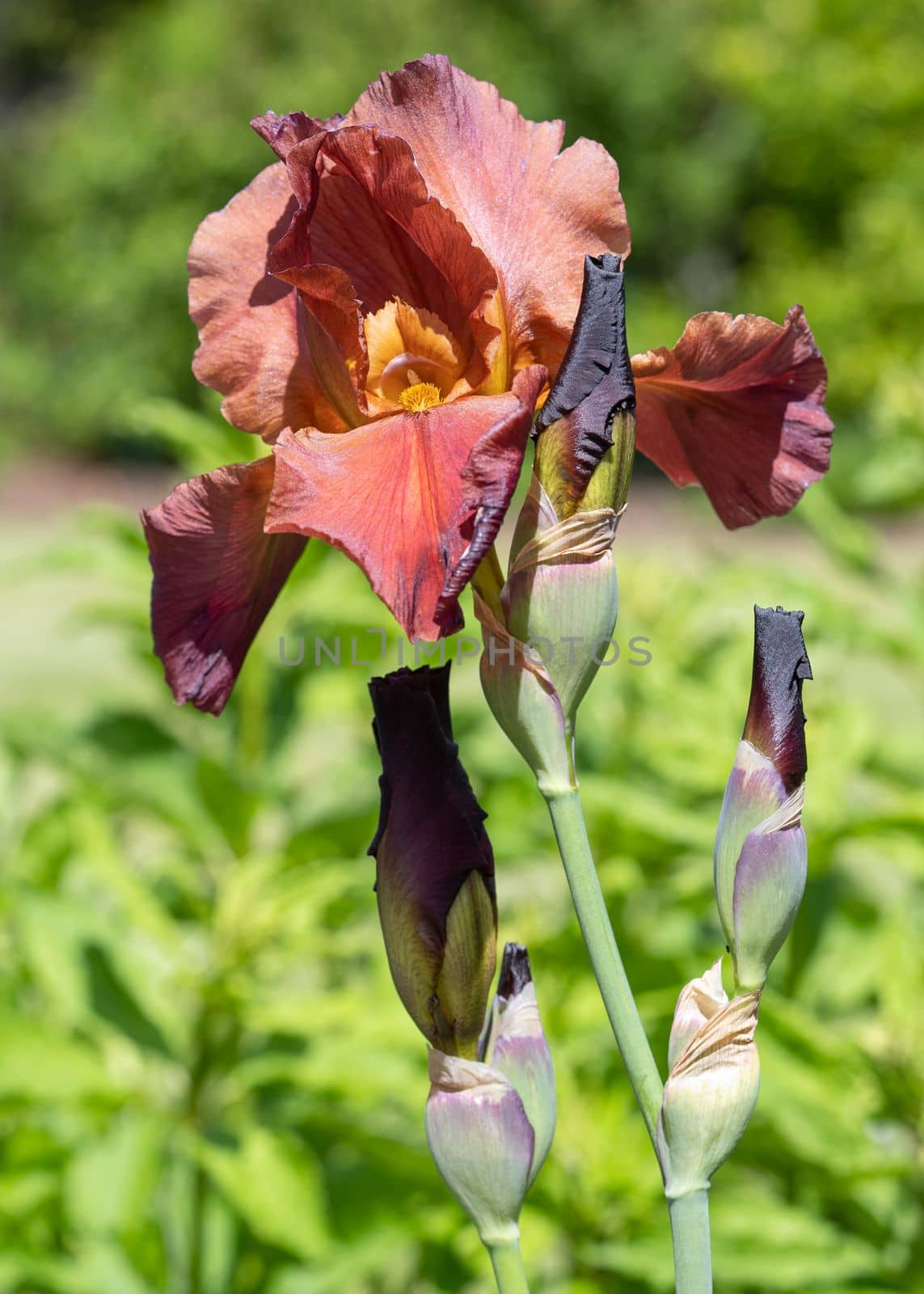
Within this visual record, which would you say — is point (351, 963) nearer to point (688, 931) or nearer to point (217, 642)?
point (688, 931)

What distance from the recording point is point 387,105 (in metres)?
0.81

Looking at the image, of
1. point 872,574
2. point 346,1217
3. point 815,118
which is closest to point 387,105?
point 346,1217

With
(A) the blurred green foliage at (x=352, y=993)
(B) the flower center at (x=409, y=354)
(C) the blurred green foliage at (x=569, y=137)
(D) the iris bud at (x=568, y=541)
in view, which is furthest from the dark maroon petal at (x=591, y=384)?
(C) the blurred green foliage at (x=569, y=137)

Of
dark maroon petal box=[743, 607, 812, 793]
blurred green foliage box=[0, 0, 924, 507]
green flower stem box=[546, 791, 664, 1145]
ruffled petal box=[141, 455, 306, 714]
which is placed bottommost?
green flower stem box=[546, 791, 664, 1145]

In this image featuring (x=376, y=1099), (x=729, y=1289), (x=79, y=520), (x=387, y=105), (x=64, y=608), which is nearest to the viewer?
(x=387, y=105)

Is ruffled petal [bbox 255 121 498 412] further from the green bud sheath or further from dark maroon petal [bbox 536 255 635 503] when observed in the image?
the green bud sheath

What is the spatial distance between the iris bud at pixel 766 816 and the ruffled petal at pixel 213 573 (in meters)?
0.31

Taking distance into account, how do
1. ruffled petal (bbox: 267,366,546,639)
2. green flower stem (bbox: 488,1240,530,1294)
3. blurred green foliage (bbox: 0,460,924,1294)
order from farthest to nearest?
blurred green foliage (bbox: 0,460,924,1294)
green flower stem (bbox: 488,1240,530,1294)
ruffled petal (bbox: 267,366,546,639)

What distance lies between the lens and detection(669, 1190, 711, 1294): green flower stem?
752 millimetres

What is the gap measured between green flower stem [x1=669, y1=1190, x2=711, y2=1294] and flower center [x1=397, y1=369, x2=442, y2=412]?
19.7 inches

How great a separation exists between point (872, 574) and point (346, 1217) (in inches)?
55.8

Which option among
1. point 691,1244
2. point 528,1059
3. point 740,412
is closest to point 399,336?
point 740,412

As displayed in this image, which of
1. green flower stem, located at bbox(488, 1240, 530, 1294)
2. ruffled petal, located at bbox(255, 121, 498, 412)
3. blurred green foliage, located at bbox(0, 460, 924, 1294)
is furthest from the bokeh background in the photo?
ruffled petal, located at bbox(255, 121, 498, 412)

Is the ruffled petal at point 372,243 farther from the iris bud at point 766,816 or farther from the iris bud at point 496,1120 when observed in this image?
the iris bud at point 496,1120
